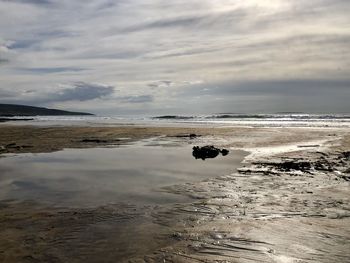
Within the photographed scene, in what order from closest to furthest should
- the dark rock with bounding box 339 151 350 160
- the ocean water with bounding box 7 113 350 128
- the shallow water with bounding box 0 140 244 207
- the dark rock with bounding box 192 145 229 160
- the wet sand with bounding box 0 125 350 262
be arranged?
the wet sand with bounding box 0 125 350 262
the shallow water with bounding box 0 140 244 207
the dark rock with bounding box 339 151 350 160
the dark rock with bounding box 192 145 229 160
the ocean water with bounding box 7 113 350 128

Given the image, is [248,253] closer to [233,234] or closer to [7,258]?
[233,234]

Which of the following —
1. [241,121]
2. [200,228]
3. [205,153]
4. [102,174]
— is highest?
[241,121]

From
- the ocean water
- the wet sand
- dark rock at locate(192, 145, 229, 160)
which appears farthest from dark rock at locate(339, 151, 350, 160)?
the ocean water

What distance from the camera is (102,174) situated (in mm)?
14797

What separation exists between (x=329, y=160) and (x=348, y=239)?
11206mm

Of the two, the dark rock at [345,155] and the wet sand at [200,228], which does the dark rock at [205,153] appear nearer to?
the dark rock at [345,155]

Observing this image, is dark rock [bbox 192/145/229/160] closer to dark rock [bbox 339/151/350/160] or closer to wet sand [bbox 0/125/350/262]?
dark rock [bbox 339/151/350/160]

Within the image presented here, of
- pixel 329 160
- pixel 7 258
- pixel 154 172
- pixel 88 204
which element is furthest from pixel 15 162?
pixel 329 160

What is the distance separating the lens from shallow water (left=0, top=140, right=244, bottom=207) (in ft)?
36.3

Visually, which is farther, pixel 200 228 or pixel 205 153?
pixel 205 153

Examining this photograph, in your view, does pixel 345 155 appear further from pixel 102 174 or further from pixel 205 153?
pixel 102 174

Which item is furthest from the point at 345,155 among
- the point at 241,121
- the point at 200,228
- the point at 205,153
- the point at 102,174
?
the point at 241,121

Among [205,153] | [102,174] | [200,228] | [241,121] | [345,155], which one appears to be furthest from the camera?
[241,121]

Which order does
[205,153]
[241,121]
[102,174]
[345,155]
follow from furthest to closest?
[241,121]
[205,153]
[345,155]
[102,174]
